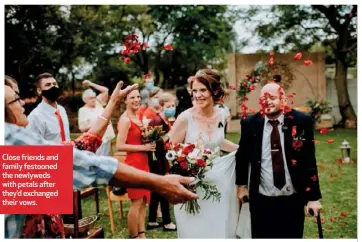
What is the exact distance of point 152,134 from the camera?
3.33 meters

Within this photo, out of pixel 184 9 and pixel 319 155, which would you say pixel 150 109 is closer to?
pixel 319 155

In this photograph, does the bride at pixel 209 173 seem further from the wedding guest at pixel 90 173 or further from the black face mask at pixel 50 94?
the wedding guest at pixel 90 173

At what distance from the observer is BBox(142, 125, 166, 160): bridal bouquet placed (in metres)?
3.33

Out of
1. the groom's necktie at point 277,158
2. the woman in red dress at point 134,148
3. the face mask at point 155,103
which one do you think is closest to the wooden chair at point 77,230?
the woman in red dress at point 134,148

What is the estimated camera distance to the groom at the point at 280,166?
2.49 meters

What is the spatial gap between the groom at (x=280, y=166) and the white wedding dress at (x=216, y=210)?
9.8 inches

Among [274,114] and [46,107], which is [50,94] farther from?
[274,114]

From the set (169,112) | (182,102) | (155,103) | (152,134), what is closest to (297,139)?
Answer: (152,134)

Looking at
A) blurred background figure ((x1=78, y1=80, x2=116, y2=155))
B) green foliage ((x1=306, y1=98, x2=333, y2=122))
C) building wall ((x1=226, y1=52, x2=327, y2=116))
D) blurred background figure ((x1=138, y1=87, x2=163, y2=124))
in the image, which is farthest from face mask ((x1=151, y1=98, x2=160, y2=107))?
building wall ((x1=226, y1=52, x2=327, y2=116))

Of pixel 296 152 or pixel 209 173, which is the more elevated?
pixel 296 152

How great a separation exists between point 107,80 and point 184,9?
4.27 m

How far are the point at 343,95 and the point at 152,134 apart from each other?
34.8 ft

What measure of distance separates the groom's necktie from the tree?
9.72 metres

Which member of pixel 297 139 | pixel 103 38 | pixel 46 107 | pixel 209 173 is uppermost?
pixel 103 38
